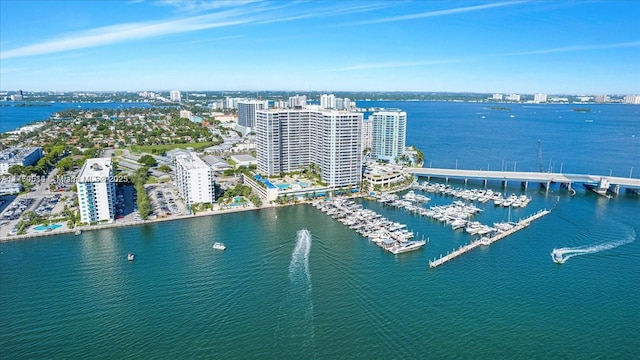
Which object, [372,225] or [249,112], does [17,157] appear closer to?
[249,112]

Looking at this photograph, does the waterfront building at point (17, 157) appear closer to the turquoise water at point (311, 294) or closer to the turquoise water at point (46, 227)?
the turquoise water at point (46, 227)

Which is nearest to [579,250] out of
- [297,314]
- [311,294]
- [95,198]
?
[311,294]

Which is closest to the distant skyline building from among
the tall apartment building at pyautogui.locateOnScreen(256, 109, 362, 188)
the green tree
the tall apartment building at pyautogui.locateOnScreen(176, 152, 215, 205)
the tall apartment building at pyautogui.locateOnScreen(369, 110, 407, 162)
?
the green tree

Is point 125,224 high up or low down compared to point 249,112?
down

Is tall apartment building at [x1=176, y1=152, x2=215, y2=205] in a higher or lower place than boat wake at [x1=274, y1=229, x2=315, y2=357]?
higher

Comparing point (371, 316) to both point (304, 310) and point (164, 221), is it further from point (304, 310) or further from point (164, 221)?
point (164, 221)

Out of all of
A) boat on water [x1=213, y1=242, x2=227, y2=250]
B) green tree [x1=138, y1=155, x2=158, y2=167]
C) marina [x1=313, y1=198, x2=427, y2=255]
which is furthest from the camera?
green tree [x1=138, y1=155, x2=158, y2=167]

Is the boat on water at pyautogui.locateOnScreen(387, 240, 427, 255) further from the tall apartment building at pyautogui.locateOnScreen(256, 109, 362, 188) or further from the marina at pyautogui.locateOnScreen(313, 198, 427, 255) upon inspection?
the tall apartment building at pyautogui.locateOnScreen(256, 109, 362, 188)
